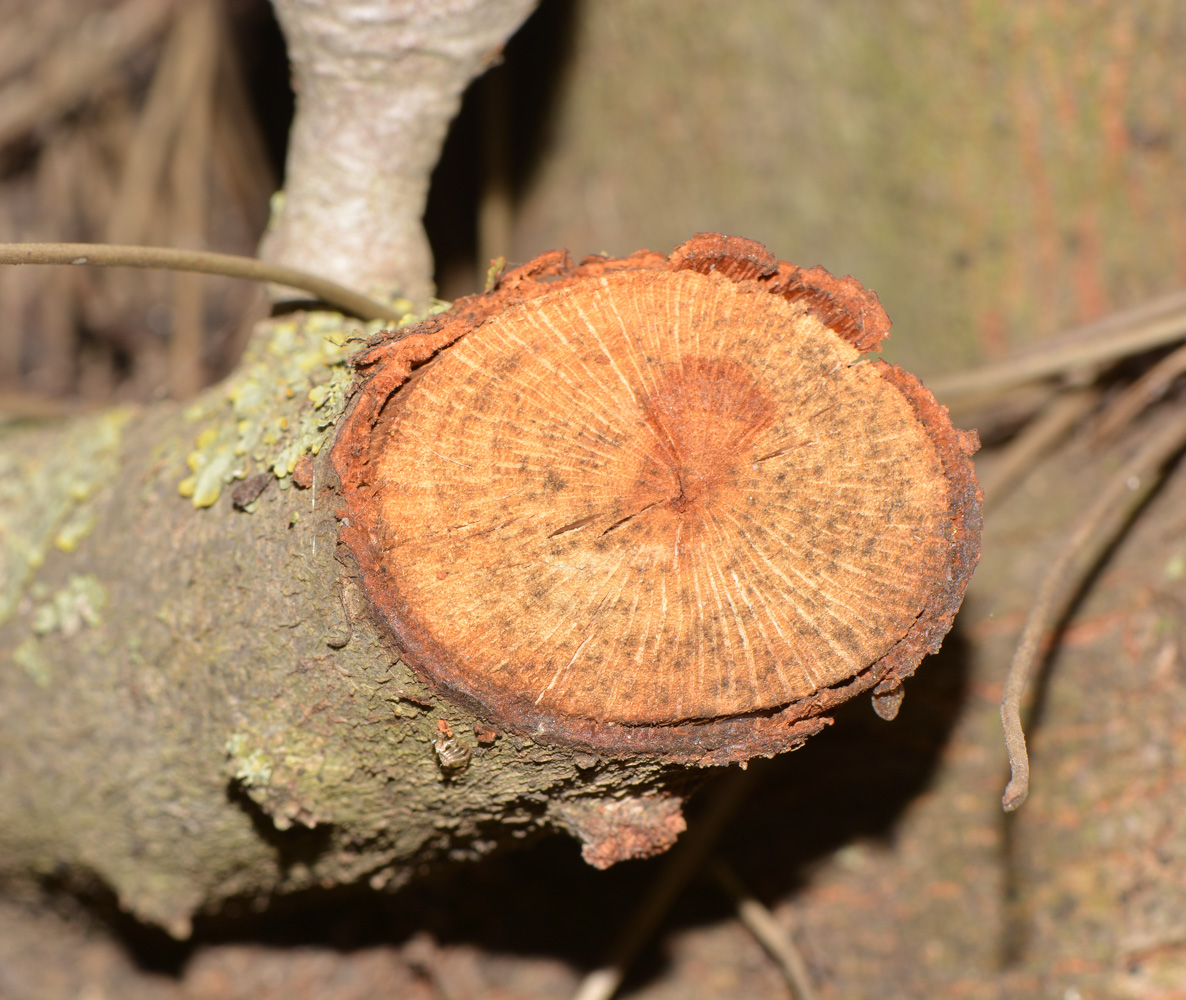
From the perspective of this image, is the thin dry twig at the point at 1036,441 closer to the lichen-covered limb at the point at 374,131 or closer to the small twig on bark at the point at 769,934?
the small twig on bark at the point at 769,934

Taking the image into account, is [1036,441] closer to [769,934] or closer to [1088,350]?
[1088,350]

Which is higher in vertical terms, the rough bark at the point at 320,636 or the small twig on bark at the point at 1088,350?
the small twig on bark at the point at 1088,350

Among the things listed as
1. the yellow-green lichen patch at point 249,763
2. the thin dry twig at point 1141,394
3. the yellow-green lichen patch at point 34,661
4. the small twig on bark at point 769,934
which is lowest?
the small twig on bark at point 769,934

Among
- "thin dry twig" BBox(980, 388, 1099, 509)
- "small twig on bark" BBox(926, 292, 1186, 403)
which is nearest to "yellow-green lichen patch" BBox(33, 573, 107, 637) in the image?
"small twig on bark" BBox(926, 292, 1186, 403)

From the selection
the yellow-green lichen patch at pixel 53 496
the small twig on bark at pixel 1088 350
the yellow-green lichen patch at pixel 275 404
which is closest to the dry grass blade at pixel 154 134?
the yellow-green lichen patch at pixel 53 496

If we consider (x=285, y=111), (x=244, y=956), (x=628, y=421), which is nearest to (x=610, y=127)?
(x=285, y=111)

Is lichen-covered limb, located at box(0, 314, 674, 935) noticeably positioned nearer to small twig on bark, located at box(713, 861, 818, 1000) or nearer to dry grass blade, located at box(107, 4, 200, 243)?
small twig on bark, located at box(713, 861, 818, 1000)

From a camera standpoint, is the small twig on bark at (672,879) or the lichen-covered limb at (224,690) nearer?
the lichen-covered limb at (224,690)
